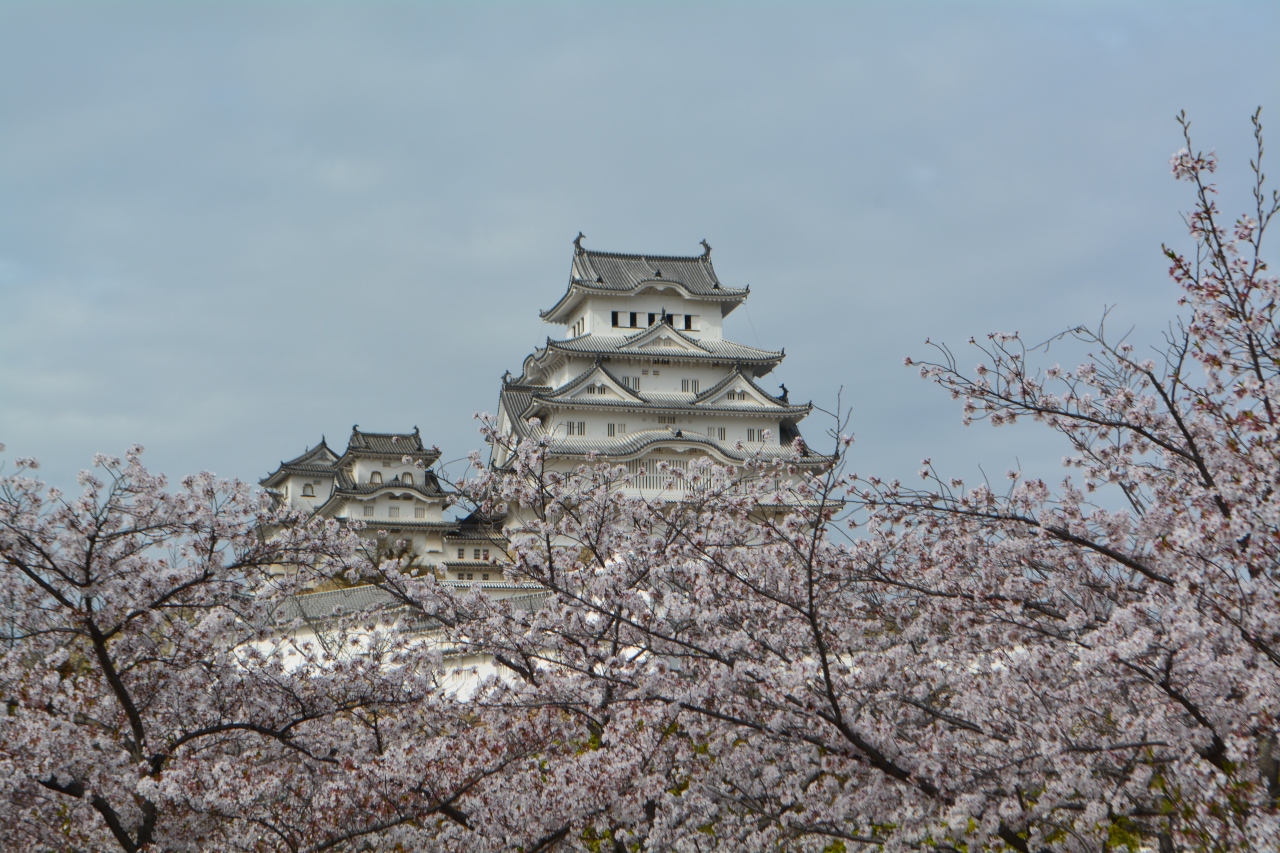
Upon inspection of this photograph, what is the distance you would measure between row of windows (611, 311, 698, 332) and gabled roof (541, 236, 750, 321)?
120 centimetres

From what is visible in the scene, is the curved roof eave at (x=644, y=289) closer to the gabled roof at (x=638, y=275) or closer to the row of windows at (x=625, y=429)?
the gabled roof at (x=638, y=275)

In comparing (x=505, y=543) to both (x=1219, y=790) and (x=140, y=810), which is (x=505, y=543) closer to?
(x=140, y=810)

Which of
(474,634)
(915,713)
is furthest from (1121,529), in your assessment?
(474,634)

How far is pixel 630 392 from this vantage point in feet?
148

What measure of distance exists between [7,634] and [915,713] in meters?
7.02

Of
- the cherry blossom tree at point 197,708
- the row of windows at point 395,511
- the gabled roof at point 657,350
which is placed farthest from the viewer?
the row of windows at point 395,511

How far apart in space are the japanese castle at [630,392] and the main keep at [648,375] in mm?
50

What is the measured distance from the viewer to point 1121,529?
7.27 metres

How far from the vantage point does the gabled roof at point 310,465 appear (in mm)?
65188

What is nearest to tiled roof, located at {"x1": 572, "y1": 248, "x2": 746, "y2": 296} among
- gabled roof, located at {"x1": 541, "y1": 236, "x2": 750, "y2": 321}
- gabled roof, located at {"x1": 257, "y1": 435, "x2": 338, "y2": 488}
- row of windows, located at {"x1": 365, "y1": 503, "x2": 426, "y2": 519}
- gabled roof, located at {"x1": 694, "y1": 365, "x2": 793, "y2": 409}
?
gabled roof, located at {"x1": 541, "y1": 236, "x2": 750, "y2": 321}

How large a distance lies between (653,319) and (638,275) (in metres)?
2.17

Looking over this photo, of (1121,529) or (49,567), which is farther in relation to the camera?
(49,567)

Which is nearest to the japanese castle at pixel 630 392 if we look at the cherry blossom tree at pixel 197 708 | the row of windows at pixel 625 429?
the row of windows at pixel 625 429

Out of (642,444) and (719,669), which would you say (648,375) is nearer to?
(642,444)
